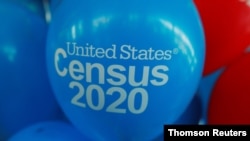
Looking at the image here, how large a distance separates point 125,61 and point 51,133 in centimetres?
29

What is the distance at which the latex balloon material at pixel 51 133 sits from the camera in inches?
34.4

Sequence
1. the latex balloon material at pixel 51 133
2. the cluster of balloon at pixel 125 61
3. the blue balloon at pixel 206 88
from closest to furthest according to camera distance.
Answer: the cluster of balloon at pixel 125 61
the latex balloon material at pixel 51 133
the blue balloon at pixel 206 88

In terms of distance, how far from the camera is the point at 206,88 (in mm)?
1031

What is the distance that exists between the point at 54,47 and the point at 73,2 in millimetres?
99

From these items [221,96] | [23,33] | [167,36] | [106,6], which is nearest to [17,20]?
[23,33]

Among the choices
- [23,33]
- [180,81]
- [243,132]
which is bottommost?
[243,132]

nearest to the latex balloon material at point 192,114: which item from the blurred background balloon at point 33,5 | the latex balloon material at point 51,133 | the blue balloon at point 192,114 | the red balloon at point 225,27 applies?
the blue balloon at point 192,114

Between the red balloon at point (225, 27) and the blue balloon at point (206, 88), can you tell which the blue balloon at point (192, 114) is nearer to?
the blue balloon at point (206, 88)

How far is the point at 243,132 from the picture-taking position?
0.84m

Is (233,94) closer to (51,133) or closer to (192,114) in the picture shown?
(192,114)

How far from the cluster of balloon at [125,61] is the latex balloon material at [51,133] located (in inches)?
3.8

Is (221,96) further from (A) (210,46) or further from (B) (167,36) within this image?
(B) (167,36)

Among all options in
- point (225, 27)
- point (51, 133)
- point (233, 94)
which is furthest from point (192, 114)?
point (51, 133)

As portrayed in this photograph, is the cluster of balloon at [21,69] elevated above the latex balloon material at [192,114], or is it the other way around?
the cluster of balloon at [21,69]
